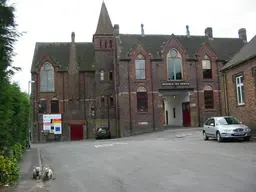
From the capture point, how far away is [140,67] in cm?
3600

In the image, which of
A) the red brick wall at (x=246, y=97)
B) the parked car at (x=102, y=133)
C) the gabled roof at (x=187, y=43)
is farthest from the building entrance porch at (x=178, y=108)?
the red brick wall at (x=246, y=97)

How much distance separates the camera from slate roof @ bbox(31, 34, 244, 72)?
125 feet

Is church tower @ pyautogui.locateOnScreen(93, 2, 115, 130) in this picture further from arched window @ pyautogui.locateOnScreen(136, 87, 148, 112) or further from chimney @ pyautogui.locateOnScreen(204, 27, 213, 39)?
chimney @ pyautogui.locateOnScreen(204, 27, 213, 39)

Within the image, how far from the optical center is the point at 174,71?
36375mm

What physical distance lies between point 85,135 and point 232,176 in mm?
34463

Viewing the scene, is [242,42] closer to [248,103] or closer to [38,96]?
[248,103]

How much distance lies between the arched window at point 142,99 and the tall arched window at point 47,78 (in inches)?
534

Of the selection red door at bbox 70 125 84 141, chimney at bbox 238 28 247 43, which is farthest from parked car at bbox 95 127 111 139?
chimney at bbox 238 28 247 43

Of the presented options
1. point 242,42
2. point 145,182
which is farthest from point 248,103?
point 242,42

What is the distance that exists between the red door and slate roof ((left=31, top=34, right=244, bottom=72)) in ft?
27.6

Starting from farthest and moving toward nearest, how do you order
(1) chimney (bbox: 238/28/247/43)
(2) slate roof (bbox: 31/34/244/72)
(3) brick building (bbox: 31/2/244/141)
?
(1) chimney (bbox: 238/28/247/43)
(2) slate roof (bbox: 31/34/244/72)
(3) brick building (bbox: 31/2/244/141)

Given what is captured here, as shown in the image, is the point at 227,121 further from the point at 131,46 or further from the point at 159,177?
the point at 131,46

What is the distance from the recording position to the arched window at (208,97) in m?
36.3

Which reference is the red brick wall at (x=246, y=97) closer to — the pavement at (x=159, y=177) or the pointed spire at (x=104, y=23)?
the pavement at (x=159, y=177)
